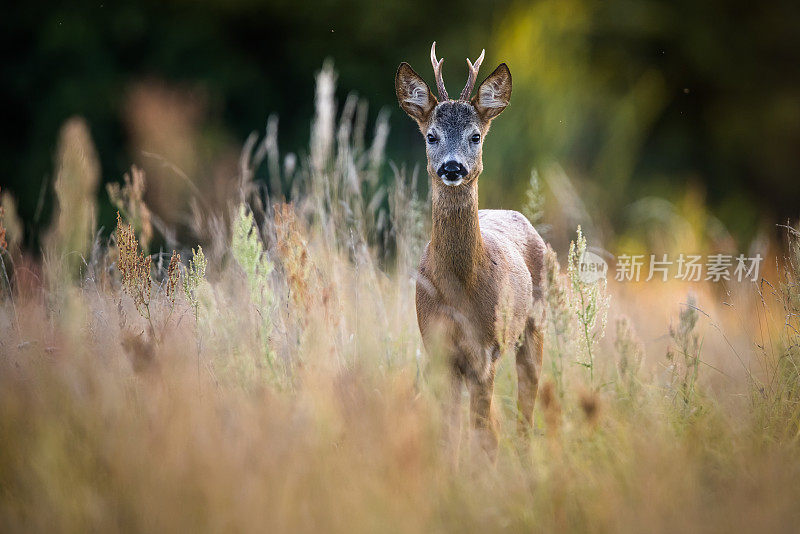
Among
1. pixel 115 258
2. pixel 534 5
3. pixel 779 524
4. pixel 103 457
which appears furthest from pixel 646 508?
pixel 534 5

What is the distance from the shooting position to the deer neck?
3.24m

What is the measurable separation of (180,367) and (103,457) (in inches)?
24.8

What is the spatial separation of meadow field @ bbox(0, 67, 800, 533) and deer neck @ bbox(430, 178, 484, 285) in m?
0.38

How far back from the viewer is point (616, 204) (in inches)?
288

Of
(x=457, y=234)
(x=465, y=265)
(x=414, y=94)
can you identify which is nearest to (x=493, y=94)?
(x=414, y=94)

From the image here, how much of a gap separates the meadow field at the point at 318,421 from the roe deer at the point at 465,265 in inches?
7.1

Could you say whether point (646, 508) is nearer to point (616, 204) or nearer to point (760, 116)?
point (616, 204)

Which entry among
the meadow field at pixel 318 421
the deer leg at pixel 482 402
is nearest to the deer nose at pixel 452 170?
the meadow field at pixel 318 421

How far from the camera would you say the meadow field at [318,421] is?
2211 mm

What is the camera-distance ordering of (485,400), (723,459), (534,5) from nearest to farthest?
(723,459)
(485,400)
(534,5)

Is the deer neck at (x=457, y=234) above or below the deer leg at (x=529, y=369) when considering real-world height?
above

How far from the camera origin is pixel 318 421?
2482mm

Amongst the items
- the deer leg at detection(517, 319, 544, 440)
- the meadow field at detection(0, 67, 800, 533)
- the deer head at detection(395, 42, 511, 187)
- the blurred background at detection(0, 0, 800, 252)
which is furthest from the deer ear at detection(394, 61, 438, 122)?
the blurred background at detection(0, 0, 800, 252)

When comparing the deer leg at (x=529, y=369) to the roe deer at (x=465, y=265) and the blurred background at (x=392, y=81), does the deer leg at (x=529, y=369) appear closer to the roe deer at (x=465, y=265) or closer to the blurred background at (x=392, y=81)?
the roe deer at (x=465, y=265)
